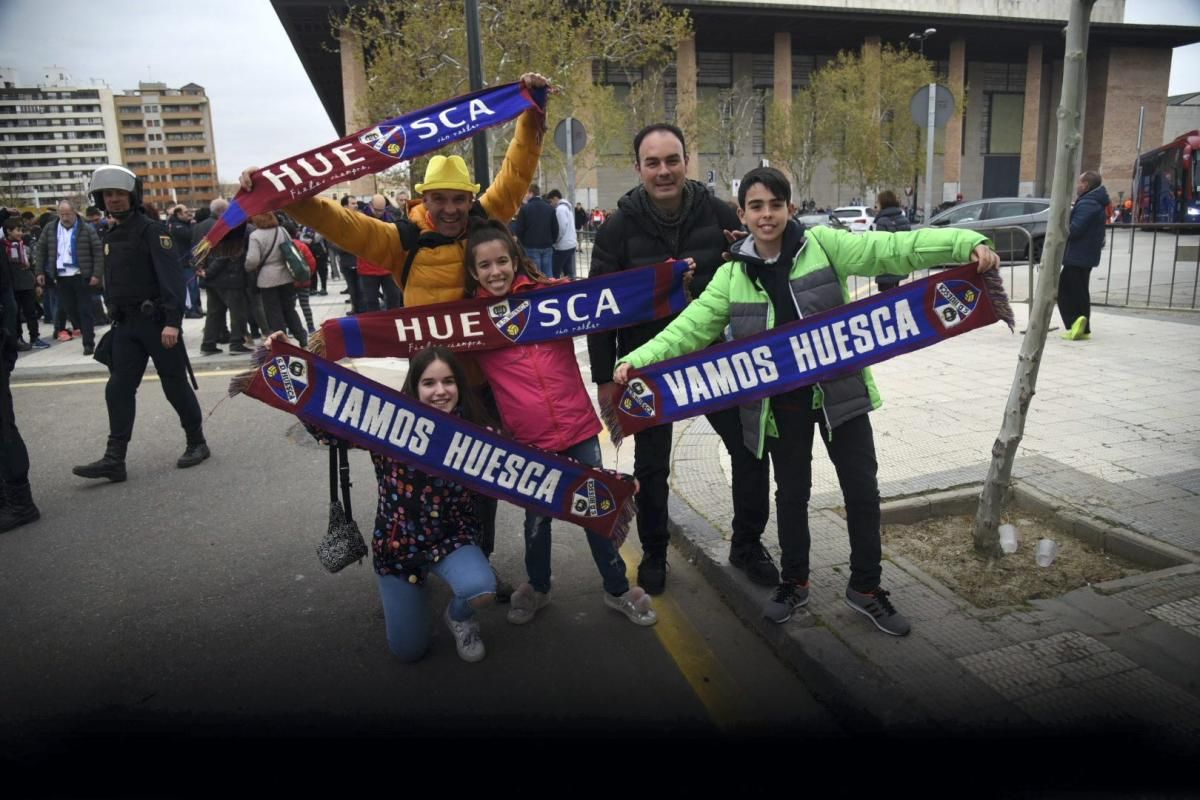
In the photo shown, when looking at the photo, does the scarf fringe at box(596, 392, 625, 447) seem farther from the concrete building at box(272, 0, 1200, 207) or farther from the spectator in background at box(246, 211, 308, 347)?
the concrete building at box(272, 0, 1200, 207)

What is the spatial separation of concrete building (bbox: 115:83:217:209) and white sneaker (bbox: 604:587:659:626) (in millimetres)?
154299

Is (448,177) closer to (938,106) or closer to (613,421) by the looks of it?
(613,421)

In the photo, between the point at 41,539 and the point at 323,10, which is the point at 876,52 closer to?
the point at 323,10

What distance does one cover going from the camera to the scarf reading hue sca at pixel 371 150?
322cm

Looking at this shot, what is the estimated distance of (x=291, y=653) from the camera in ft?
11.2

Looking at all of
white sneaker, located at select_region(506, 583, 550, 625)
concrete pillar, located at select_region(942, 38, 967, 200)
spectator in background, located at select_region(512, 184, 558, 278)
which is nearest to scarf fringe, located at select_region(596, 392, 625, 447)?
white sneaker, located at select_region(506, 583, 550, 625)

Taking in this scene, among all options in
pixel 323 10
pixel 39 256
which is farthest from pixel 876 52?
pixel 39 256

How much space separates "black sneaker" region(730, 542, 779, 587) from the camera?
3682mm

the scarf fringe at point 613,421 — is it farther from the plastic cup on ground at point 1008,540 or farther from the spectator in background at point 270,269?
the spectator in background at point 270,269

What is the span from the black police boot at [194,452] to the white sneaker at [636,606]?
13.3 feet

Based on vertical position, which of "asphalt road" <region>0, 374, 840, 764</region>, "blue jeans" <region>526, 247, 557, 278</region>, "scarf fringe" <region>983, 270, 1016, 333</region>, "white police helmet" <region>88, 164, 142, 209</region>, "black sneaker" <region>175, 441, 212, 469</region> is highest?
"white police helmet" <region>88, 164, 142, 209</region>

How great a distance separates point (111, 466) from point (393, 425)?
370 centimetres

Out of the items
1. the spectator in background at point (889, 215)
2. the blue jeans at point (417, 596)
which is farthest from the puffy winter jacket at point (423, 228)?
the spectator in background at point (889, 215)

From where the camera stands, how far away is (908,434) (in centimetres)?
573
